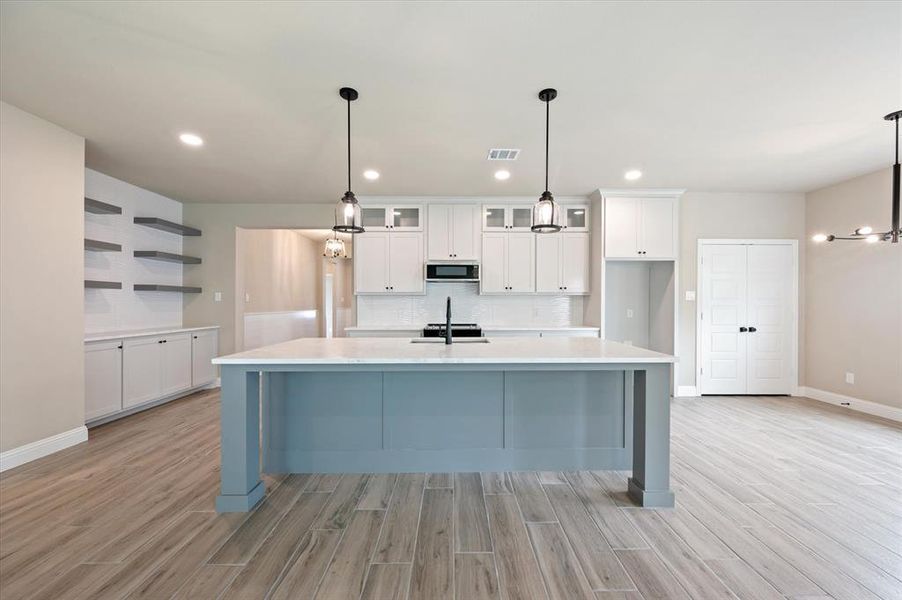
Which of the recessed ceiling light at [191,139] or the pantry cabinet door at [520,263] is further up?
the recessed ceiling light at [191,139]

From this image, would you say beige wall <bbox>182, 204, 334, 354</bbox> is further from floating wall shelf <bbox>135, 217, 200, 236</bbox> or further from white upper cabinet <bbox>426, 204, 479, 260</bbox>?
white upper cabinet <bbox>426, 204, 479, 260</bbox>

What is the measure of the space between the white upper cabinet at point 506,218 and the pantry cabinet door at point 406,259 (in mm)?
959

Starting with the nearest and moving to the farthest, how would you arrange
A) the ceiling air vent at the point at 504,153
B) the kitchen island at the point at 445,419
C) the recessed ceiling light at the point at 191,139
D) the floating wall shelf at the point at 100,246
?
the kitchen island at the point at 445,419 → the recessed ceiling light at the point at 191,139 → the ceiling air vent at the point at 504,153 → the floating wall shelf at the point at 100,246

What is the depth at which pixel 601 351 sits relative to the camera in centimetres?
243

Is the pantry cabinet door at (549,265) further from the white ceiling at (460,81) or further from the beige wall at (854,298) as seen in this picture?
the beige wall at (854,298)

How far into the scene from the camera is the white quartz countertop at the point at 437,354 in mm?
2148

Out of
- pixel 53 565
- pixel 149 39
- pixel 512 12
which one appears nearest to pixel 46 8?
pixel 149 39

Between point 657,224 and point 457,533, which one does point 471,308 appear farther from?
point 457,533

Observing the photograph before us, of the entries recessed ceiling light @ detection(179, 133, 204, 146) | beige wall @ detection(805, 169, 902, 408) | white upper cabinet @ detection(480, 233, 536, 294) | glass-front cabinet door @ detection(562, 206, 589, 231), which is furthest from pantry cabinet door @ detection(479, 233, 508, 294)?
beige wall @ detection(805, 169, 902, 408)

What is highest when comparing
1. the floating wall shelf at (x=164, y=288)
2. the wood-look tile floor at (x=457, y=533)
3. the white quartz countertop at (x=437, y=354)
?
the floating wall shelf at (x=164, y=288)

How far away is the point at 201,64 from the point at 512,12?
1.87 meters

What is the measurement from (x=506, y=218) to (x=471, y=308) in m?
1.37

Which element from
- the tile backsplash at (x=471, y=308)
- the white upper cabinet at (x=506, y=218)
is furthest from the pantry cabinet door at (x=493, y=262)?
the tile backsplash at (x=471, y=308)

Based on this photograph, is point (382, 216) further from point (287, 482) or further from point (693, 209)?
point (693, 209)
